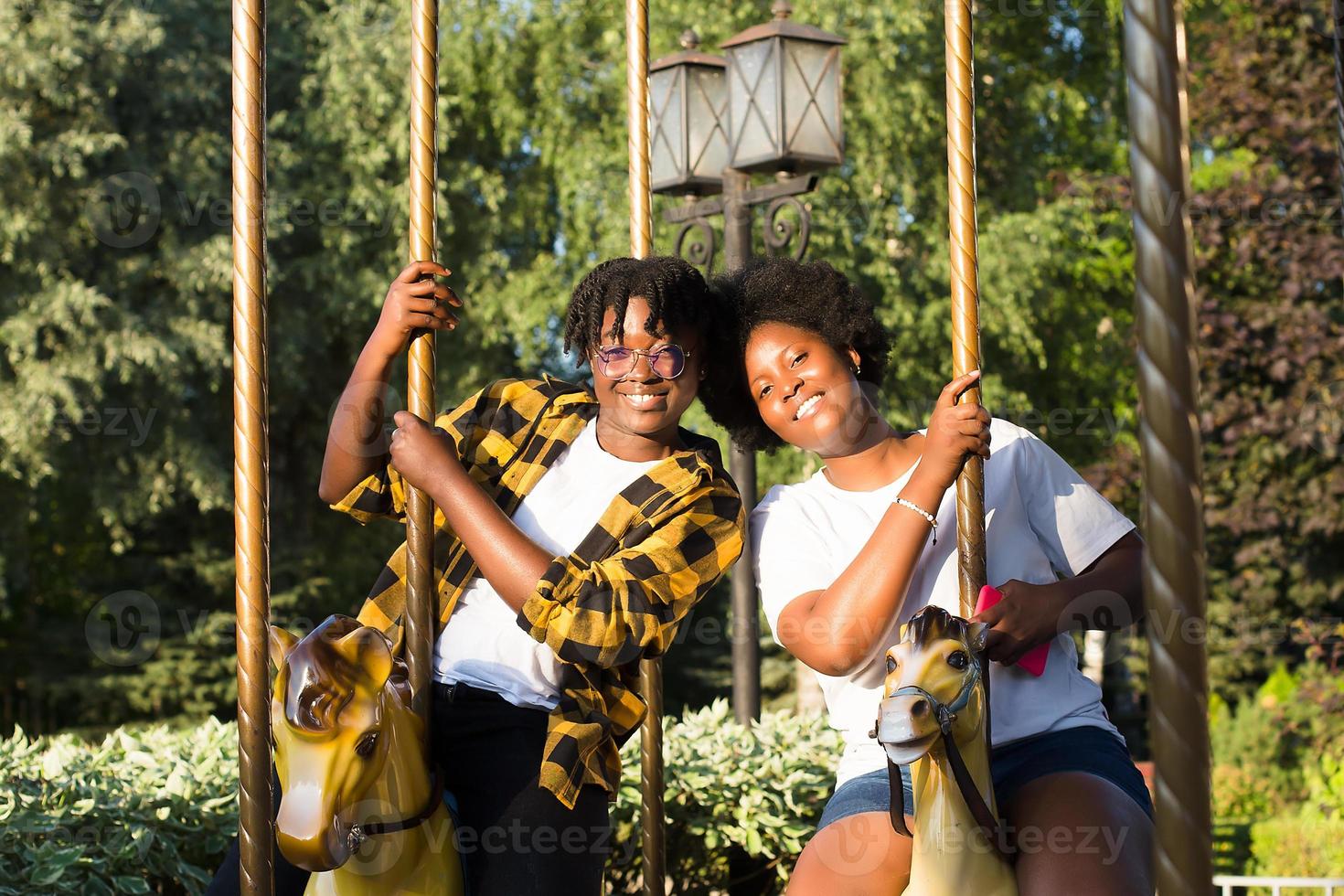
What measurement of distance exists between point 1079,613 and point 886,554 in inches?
15.2

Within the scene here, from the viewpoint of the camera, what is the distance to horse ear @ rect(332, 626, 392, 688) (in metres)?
2.10

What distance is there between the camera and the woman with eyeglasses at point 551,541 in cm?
229

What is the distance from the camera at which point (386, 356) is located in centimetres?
249

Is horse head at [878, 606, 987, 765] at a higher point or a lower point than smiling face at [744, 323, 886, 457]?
lower

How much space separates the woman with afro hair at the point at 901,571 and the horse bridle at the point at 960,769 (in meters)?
0.06

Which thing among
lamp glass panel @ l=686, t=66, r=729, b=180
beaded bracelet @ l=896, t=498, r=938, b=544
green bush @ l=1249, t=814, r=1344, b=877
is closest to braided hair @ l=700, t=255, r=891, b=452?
beaded bracelet @ l=896, t=498, r=938, b=544

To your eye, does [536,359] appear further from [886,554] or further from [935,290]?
[886,554]

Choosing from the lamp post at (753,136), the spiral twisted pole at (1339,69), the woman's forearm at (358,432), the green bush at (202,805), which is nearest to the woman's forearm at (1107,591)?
the woman's forearm at (358,432)

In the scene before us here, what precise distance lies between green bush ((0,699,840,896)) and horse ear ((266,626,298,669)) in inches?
57.3

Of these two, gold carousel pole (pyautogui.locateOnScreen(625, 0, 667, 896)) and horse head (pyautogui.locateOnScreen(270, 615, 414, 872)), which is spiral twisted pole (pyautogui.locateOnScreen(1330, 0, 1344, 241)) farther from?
horse head (pyautogui.locateOnScreen(270, 615, 414, 872))

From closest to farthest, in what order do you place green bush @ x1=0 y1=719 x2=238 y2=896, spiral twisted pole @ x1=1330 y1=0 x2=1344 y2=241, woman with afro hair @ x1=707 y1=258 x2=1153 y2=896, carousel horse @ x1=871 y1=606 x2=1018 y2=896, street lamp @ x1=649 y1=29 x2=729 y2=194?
carousel horse @ x1=871 y1=606 x2=1018 y2=896 < woman with afro hair @ x1=707 y1=258 x2=1153 y2=896 < green bush @ x1=0 y1=719 x2=238 y2=896 < spiral twisted pole @ x1=1330 y1=0 x2=1344 y2=241 < street lamp @ x1=649 y1=29 x2=729 y2=194

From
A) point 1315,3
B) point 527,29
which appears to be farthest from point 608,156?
point 1315,3

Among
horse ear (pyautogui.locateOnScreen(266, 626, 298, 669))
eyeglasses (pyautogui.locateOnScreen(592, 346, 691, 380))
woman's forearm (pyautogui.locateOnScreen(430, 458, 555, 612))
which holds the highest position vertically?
eyeglasses (pyautogui.locateOnScreen(592, 346, 691, 380))

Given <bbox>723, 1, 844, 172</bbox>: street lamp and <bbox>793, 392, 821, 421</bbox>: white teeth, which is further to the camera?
<bbox>723, 1, 844, 172</bbox>: street lamp
